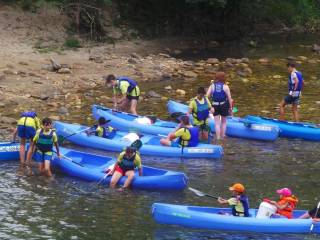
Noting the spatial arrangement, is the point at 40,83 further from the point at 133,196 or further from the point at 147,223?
the point at 147,223

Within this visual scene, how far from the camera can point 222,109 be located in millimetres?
16188

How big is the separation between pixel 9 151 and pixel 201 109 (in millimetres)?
4533

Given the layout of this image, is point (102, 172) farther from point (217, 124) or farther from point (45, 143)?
point (217, 124)

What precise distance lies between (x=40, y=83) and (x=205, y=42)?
1271cm

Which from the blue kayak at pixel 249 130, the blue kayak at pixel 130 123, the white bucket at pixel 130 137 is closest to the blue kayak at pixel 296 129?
the blue kayak at pixel 249 130

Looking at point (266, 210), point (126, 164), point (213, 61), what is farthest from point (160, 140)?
point (213, 61)

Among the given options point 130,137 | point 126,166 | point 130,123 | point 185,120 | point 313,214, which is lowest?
point 313,214

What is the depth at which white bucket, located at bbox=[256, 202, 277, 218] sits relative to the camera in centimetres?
1140

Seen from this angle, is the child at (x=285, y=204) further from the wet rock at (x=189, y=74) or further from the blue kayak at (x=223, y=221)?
the wet rock at (x=189, y=74)

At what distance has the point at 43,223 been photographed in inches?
450

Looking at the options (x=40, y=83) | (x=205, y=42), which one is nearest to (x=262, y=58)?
(x=205, y=42)

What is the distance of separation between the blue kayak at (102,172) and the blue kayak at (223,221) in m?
1.66

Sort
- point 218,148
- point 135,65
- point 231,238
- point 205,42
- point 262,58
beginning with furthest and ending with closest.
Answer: point 205,42
point 262,58
point 135,65
point 218,148
point 231,238

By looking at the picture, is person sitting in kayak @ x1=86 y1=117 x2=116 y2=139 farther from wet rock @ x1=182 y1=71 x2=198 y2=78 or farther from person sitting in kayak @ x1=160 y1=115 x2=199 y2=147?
wet rock @ x1=182 y1=71 x2=198 y2=78
